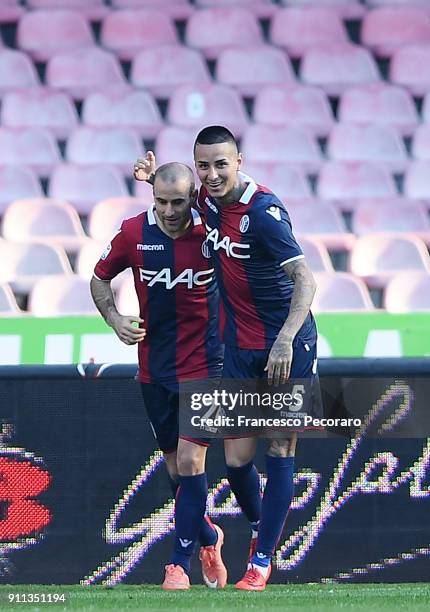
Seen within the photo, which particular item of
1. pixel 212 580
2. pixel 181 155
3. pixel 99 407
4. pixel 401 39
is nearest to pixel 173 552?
pixel 212 580

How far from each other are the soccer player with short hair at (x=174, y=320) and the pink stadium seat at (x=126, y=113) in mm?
5772

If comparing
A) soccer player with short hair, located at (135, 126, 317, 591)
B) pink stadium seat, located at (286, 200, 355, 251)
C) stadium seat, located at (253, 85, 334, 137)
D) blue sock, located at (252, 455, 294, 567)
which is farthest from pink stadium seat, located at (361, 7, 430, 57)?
blue sock, located at (252, 455, 294, 567)

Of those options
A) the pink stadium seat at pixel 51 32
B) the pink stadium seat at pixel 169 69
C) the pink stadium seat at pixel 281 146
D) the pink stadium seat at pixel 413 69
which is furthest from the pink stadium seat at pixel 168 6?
the pink stadium seat at pixel 413 69

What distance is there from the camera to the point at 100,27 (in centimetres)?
1162

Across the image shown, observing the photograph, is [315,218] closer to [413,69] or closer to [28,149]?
[413,69]

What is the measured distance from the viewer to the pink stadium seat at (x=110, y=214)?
9.20 meters

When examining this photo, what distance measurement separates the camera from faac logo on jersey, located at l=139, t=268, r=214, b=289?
487 cm

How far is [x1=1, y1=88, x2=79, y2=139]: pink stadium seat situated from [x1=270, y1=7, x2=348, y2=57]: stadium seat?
207 centimetres

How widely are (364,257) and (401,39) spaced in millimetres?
3097

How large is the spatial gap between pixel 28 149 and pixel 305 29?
2838mm

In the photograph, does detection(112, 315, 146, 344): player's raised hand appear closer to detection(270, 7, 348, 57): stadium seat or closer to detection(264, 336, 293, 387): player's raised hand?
detection(264, 336, 293, 387): player's raised hand

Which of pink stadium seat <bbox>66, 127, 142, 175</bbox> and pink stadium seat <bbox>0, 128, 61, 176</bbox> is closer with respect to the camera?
pink stadium seat <bbox>0, 128, 61, 176</bbox>

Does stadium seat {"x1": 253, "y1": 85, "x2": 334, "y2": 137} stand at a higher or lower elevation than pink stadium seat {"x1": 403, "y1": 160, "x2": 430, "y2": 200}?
higher

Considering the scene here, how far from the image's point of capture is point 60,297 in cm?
822
